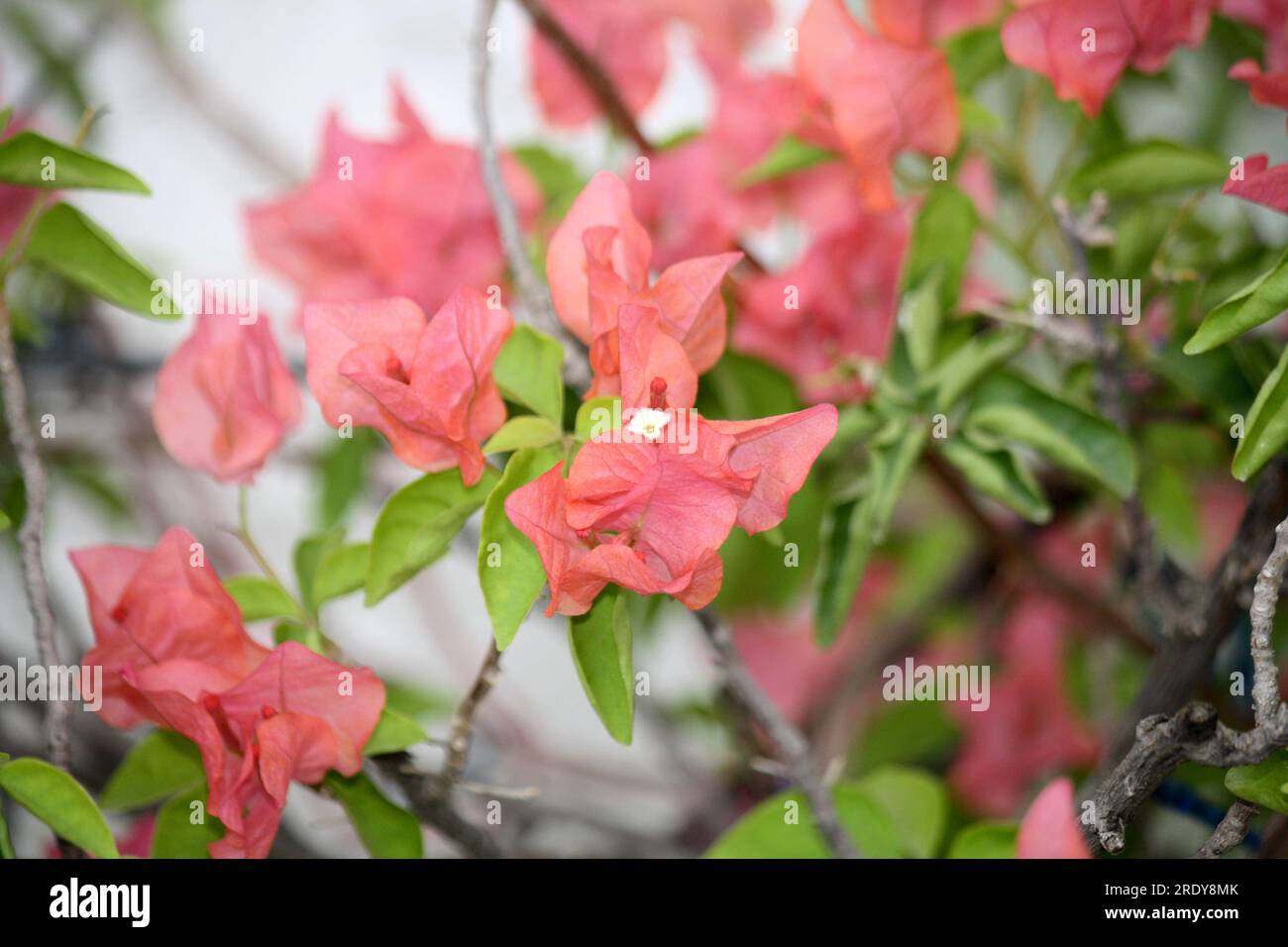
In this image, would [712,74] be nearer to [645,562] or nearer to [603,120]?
[603,120]

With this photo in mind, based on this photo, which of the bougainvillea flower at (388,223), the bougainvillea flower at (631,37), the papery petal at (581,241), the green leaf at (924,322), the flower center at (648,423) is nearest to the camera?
the flower center at (648,423)

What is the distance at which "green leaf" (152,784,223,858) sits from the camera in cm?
56

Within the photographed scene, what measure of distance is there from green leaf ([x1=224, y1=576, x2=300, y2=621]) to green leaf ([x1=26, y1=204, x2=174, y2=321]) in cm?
14

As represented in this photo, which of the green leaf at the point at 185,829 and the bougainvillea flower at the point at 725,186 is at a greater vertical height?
the bougainvillea flower at the point at 725,186

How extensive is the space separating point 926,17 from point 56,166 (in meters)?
0.53

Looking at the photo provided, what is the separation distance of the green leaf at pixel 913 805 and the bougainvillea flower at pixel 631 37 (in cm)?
54

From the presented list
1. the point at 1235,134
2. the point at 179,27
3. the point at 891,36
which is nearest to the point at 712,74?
the point at 891,36

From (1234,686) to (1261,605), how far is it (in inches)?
10.0

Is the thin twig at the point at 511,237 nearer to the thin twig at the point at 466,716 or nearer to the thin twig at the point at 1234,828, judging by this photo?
the thin twig at the point at 466,716

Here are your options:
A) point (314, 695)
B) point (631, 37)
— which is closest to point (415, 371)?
point (314, 695)

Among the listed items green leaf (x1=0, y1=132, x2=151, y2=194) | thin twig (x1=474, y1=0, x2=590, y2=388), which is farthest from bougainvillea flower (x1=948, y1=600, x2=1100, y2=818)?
green leaf (x1=0, y1=132, x2=151, y2=194)

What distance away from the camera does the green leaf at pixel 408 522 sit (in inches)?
20.6

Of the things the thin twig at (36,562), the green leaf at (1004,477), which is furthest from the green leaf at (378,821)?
the green leaf at (1004,477)

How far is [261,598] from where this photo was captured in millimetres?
578
